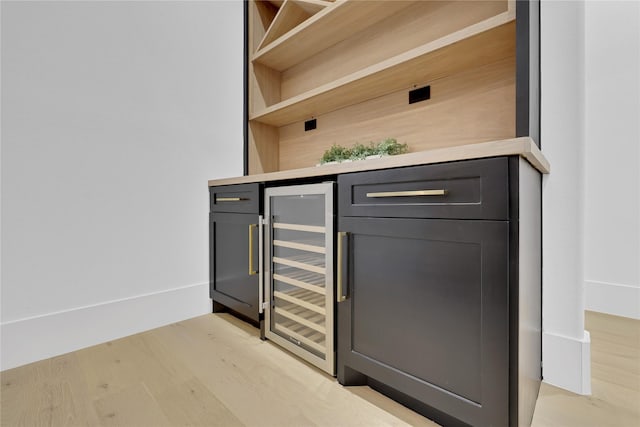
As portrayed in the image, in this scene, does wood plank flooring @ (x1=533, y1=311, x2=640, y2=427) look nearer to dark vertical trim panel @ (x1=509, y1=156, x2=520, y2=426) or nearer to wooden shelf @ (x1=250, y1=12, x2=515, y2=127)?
dark vertical trim panel @ (x1=509, y1=156, x2=520, y2=426)

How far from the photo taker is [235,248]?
5.95ft

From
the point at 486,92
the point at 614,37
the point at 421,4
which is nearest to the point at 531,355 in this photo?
the point at 486,92

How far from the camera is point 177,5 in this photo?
193 cm

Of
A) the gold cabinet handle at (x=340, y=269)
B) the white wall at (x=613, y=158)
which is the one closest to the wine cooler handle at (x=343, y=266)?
the gold cabinet handle at (x=340, y=269)

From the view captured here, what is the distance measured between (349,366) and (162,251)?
53.1 inches

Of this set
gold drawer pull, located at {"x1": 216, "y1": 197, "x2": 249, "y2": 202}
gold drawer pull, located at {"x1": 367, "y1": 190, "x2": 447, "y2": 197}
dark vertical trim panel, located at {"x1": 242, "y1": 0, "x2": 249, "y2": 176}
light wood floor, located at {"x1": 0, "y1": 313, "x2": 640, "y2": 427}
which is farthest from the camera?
dark vertical trim panel, located at {"x1": 242, "y1": 0, "x2": 249, "y2": 176}

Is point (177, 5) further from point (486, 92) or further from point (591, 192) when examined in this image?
point (591, 192)

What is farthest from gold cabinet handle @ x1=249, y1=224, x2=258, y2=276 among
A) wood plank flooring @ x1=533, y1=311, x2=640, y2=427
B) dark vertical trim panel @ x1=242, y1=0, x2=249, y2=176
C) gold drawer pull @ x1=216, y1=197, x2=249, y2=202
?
wood plank flooring @ x1=533, y1=311, x2=640, y2=427

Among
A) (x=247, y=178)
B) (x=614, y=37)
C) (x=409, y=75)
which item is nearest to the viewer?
(x=409, y=75)

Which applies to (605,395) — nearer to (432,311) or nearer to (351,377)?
(432,311)

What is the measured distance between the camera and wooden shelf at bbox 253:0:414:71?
5.40ft

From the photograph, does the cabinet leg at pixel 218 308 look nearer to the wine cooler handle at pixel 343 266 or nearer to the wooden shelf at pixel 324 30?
the wine cooler handle at pixel 343 266

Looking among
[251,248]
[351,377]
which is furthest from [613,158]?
[251,248]

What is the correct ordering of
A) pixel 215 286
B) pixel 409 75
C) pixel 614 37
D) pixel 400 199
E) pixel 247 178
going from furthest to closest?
pixel 215 286, pixel 614 37, pixel 247 178, pixel 409 75, pixel 400 199
